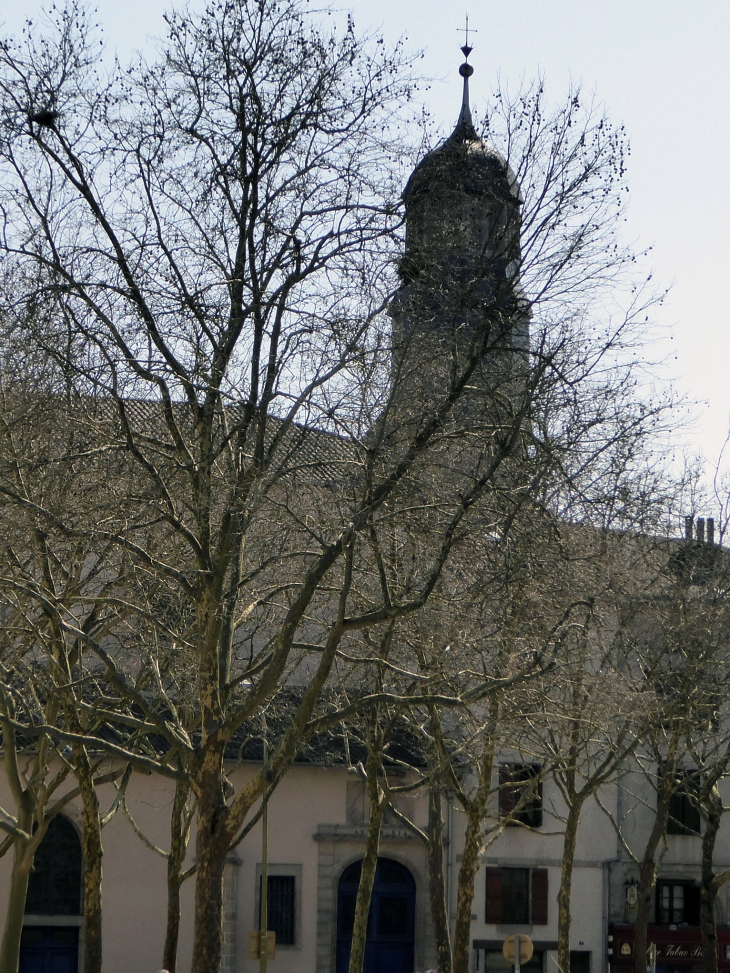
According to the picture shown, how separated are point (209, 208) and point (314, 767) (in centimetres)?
2061

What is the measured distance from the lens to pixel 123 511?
13.5 metres

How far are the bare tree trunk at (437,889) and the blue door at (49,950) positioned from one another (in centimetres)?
1233

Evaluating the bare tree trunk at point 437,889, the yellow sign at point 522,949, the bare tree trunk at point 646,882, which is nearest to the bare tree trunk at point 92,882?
the bare tree trunk at point 437,889

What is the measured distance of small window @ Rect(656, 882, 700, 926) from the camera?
114 feet

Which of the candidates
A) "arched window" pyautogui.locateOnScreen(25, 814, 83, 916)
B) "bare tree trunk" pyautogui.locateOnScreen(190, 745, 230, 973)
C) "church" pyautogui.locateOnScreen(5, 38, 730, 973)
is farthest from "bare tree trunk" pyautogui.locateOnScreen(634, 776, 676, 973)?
"bare tree trunk" pyautogui.locateOnScreen(190, 745, 230, 973)

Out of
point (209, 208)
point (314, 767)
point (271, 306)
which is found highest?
point (209, 208)

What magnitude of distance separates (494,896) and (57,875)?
409 inches

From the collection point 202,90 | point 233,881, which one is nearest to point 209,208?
point 202,90

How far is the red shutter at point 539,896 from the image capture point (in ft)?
108

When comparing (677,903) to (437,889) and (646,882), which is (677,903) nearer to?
(646,882)

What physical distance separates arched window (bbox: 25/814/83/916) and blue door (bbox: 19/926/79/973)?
39cm

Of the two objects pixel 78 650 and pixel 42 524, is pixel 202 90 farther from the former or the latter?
pixel 78 650

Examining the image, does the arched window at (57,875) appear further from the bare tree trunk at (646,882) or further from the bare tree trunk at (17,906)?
the bare tree trunk at (646,882)

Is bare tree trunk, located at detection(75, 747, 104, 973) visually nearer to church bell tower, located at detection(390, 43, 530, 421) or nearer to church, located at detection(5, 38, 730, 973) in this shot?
church bell tower, located at detection(390, 43, 530, 421)
